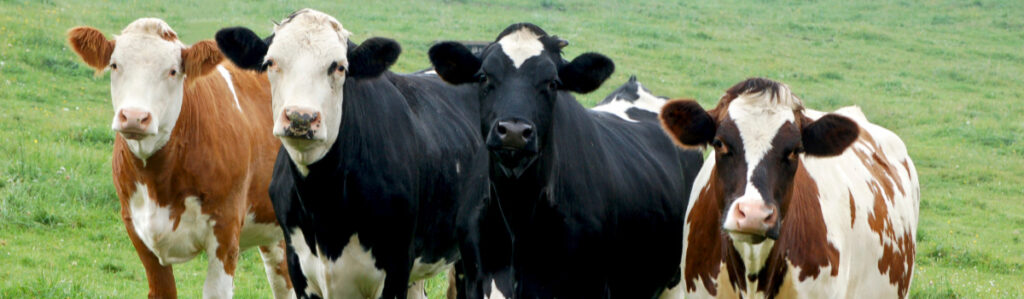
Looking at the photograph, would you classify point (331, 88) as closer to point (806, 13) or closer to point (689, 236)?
point (689, 236)

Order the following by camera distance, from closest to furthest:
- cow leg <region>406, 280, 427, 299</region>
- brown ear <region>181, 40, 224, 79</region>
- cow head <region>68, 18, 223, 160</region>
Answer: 1. cow head <region>68, 18, 223, 160</region>
2. brown ear <region>181, 40, 224, 79</region>
3. cow leg <region>406, 280, 427, 299</region>

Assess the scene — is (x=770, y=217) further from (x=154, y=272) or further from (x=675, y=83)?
(x=675, y=83)

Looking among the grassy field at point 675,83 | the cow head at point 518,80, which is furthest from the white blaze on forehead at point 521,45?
the grassy field at point 675,83

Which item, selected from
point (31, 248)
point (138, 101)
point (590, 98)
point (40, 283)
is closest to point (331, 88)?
point (138, 101)

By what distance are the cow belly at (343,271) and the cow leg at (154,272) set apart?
1.46m

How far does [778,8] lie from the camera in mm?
32344

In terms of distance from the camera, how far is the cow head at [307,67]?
5.52 m

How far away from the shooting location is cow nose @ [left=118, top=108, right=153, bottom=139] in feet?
21.2

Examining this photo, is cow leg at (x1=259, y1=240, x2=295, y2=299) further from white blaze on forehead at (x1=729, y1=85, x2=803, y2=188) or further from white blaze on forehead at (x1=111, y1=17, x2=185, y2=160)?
white blaze on forehead at (x1=729, y1=85, x2=803, y2=188)

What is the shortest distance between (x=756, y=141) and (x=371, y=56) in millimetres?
2113

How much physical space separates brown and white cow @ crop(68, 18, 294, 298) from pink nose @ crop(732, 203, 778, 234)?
344cm

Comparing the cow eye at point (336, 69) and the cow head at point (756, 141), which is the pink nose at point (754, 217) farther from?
the cow eye at point (336, 69)

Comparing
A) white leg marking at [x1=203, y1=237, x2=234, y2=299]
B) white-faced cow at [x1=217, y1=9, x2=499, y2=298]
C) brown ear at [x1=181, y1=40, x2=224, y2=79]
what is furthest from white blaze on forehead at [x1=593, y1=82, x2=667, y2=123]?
white leg marking at [x1=203, y1=237, x2=234, y2=299]

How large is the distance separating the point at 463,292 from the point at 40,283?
376 centimetres
